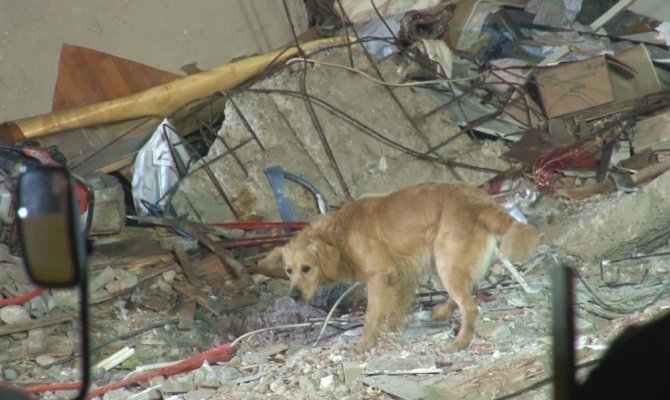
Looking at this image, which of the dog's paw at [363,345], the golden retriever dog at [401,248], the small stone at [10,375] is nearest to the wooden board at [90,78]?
the small stone at [10,375]

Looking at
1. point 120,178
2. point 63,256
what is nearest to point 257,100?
point 120,178

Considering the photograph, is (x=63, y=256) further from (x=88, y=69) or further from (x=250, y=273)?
(x=88, y=69)

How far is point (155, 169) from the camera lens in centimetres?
945

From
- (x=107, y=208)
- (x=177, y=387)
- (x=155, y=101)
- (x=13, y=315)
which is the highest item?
(x=155, y=101)

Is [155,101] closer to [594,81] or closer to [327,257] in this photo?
[327,257]

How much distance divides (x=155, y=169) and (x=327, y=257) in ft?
11.4

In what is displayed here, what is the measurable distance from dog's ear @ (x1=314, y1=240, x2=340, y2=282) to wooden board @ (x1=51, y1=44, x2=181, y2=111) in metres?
4.41

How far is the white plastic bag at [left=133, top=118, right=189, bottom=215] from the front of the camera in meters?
9.38

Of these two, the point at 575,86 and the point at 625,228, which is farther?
the point at 575,86

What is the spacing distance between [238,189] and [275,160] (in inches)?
18.5

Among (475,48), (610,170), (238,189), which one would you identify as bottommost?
(610,170)

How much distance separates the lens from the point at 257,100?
32.4 ft

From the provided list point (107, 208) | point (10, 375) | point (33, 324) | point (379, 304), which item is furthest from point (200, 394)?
point (107, 208)

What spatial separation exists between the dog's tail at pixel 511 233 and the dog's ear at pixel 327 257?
989 millimetres
